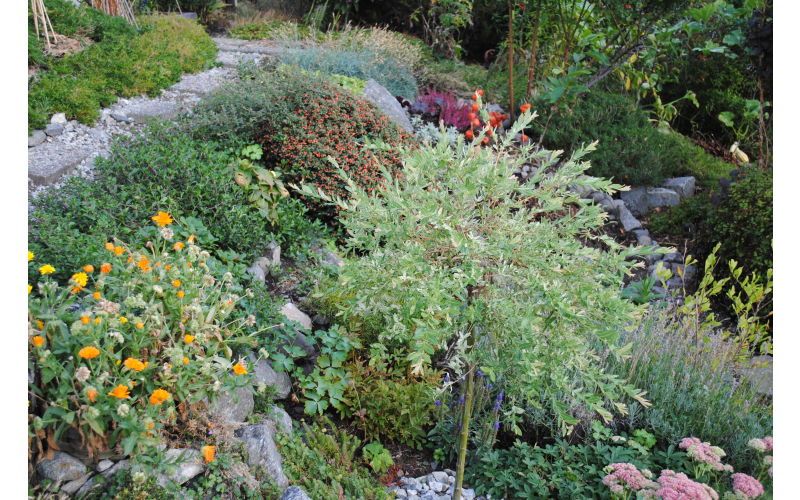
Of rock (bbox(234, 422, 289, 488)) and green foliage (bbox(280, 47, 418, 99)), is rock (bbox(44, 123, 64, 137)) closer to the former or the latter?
green foliage (bbox(280, 47, 418, 99))

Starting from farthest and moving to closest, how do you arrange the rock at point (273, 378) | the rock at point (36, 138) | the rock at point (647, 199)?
the rock at point (647, 199), the rock at point (36, 138), the rock at point (273, 378)

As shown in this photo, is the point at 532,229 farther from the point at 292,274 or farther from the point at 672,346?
the point at 292,274

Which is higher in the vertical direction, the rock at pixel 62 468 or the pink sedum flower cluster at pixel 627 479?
the pink sedum flower cluster at pixel 627 479

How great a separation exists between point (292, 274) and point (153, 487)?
1.91 metres

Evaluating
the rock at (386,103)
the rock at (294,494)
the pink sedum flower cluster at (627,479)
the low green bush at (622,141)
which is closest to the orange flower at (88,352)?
the rock at (294,494)

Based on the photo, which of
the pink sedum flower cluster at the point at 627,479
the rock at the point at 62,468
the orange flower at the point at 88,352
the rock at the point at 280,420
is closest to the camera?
the orange flower at the point at 88,352

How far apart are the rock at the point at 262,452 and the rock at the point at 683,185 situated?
502cm

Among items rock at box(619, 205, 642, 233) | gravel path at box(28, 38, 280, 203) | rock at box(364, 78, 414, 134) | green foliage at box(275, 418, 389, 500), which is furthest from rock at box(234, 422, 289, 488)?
rock at box(619, 205, 642, 233)

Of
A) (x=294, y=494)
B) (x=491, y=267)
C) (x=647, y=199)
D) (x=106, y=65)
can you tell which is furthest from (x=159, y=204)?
(x=647, y=199)

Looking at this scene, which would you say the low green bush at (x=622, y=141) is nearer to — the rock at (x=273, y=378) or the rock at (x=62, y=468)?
the rock at (x=273, y=378)

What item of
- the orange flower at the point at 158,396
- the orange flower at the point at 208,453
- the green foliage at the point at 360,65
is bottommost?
the orange flower at the point at 208,453

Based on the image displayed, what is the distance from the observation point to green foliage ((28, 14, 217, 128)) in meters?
4.97

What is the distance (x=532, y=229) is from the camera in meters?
2.28

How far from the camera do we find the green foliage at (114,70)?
4969mm
